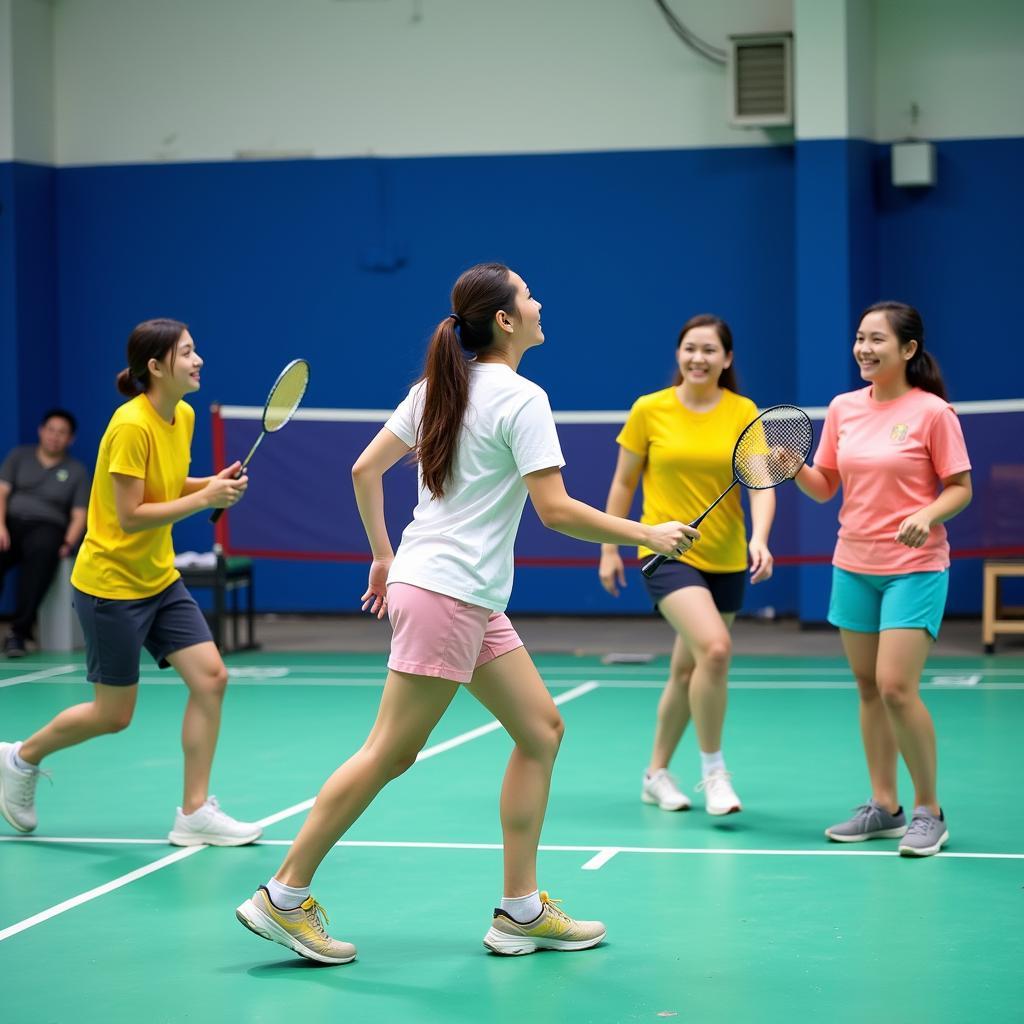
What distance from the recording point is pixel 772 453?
18.0ft

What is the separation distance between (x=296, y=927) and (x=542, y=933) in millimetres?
661

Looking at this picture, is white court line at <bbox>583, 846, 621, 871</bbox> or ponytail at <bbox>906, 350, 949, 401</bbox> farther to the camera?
ponytail at <bbox>906, 350, 949, 401</bbox>

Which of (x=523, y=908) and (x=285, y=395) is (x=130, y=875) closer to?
(x=523, y=908)

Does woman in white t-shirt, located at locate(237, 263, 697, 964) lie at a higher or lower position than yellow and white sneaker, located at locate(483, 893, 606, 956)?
higher

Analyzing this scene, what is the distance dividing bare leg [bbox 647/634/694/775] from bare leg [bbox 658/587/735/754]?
0.11 metres

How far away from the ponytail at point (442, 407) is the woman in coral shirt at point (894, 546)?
5.85ft

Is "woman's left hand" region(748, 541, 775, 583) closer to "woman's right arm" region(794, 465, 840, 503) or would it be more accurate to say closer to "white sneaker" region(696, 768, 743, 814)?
"woman's right arm" region(794, 465, 840, 503)

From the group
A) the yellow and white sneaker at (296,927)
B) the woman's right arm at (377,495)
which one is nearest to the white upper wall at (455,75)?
the woman's right arm at (377,495)

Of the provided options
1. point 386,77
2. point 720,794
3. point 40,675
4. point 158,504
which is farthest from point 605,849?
point 386,77

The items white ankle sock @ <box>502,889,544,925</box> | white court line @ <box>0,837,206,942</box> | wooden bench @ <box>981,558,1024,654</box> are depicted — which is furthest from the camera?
wooden bench @ <box>981,558,1024,654</box>

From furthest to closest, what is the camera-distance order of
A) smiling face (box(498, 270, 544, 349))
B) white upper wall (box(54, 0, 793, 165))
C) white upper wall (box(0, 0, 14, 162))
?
white upper wall (box(0, 0, 14, 162)), white upper wall (box(54, 0, 793, 165)), smiling face (box(498, 270, 544, 349))

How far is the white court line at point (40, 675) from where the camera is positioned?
993 cm

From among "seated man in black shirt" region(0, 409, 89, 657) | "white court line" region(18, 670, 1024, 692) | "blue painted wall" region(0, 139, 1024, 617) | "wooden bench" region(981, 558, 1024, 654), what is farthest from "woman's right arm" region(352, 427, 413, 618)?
"blue painted wall" region(0, 139, 1024, 617)

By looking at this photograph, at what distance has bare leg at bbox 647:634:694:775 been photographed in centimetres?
644
